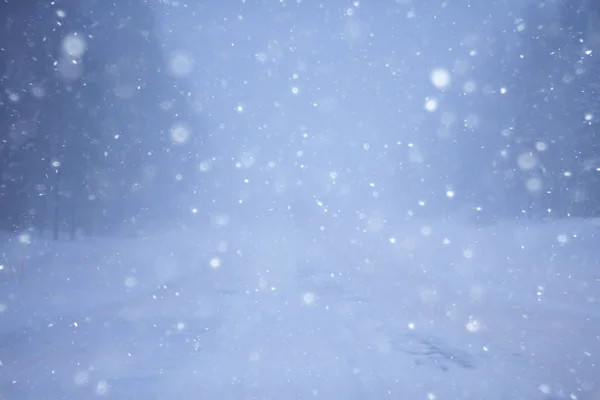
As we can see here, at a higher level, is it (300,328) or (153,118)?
(153,118)

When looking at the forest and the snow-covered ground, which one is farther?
the forest

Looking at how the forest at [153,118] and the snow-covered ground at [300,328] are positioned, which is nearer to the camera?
the snow-covered ground at [300,328]

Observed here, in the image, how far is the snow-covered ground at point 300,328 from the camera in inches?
326

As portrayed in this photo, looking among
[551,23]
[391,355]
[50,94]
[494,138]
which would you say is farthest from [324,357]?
[494,138]

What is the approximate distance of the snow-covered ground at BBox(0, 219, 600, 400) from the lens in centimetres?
828

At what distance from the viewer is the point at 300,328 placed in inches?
475

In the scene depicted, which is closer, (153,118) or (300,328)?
(300,328)

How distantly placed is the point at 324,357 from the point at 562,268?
13.9m

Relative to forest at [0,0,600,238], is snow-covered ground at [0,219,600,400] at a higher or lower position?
lower

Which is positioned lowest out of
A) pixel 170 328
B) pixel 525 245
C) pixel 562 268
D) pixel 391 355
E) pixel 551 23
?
pixel 391 355

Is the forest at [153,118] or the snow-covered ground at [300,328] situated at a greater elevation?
the forest at [153,118]

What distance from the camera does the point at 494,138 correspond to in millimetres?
44188

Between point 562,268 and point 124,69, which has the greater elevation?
point 124,69

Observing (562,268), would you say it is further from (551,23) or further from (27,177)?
(27,177)
